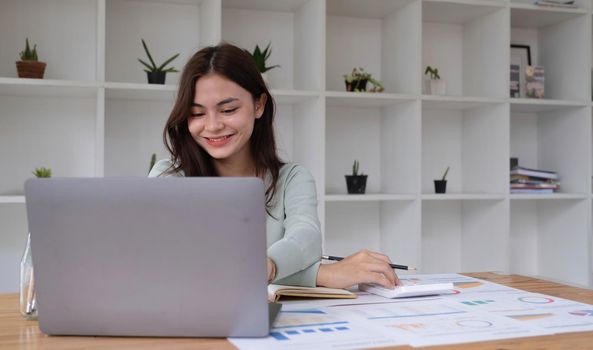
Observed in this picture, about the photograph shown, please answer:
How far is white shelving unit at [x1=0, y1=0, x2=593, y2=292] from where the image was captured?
108 inches

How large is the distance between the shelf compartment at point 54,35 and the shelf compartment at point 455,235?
175 centimetres

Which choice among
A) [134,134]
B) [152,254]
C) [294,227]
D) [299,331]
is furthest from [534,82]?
[152,254]

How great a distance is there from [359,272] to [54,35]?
1942mm

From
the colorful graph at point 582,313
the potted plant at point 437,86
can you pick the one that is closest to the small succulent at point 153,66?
the potted plant at point 437,86

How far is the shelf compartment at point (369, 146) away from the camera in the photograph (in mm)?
3025

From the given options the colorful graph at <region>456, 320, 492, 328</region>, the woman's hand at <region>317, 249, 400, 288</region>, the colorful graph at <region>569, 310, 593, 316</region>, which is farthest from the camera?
the woman's hand at <region>317, 249, 400, 288</region>

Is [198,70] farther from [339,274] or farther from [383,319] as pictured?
[383,319]

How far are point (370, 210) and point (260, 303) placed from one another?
2.27m

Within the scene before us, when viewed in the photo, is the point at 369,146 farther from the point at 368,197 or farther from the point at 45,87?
the point at 45,87

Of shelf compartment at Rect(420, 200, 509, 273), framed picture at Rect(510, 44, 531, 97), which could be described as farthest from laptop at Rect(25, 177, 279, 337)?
framed picture at Rect(510, 44, 531, 97)

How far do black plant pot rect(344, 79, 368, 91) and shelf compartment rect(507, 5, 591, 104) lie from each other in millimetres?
756

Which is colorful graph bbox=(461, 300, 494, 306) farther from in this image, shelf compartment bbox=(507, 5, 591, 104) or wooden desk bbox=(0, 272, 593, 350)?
shelf compartment bbox=(507, 5, 591, 104)

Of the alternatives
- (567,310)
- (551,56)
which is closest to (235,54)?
(567,310)

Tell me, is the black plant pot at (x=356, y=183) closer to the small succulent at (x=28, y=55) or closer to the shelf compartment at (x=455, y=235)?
the shelf compartment at (x=455, y=235)
